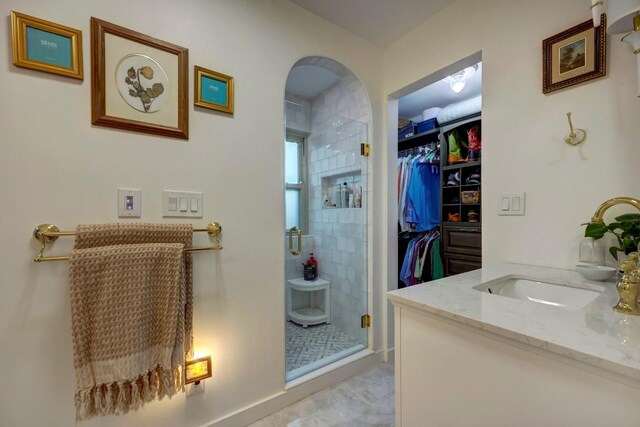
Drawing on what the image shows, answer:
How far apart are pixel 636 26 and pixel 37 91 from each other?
81.7 inches

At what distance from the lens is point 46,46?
0.99 meters

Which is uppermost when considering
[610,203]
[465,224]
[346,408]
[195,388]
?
[610,203]

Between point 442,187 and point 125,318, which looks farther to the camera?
point 442,187

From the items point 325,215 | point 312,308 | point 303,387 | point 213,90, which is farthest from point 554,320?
point 312,308

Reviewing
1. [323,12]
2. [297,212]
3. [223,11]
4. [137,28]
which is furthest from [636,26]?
[297,212]

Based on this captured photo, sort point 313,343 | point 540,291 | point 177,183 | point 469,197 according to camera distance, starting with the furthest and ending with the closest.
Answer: point 469,197 < point 313,343 < point 177,183 < point 540,291

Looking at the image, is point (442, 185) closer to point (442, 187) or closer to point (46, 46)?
point (442, 187)

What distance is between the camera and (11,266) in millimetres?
960

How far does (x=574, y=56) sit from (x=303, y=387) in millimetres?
2203

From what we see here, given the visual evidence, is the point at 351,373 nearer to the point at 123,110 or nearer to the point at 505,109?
the point at 505,109

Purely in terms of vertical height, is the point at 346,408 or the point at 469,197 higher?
the point at 469,197

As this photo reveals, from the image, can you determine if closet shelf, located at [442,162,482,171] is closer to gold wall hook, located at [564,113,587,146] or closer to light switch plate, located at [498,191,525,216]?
light switch plate, located at [498,191,525,216]

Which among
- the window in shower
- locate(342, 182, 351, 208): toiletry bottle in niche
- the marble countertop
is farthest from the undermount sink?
the window in shower

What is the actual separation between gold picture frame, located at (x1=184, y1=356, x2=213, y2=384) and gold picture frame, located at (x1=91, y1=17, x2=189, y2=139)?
1073 millimetres
